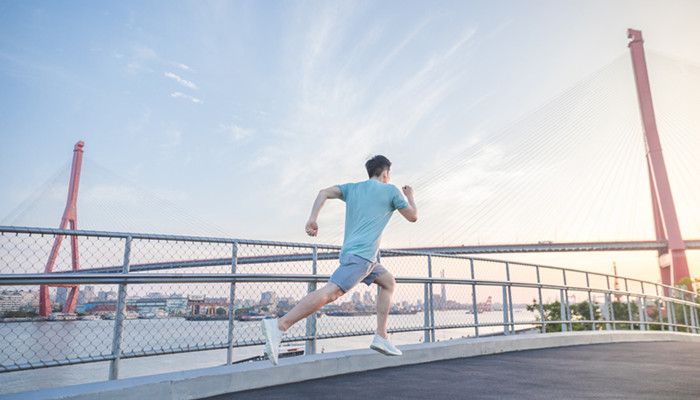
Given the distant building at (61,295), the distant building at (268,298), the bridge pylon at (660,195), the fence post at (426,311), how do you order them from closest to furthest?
the distant building at (61,295), the distant building at (268,298), the fence post at (426,311), the bridge pylon at (660,195)

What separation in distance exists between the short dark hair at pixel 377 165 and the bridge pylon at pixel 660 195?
3049 centimetres

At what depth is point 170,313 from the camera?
3498mm

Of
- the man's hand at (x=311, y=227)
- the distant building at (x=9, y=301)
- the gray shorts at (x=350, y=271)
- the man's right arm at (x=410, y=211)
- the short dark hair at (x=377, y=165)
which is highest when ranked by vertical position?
the short dark hair at (x=377, y=165)

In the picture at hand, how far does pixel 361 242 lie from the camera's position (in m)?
2.91

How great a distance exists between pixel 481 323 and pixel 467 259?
2.60 feet

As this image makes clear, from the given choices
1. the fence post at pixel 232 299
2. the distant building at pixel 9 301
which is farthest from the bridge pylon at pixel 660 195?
the distant building at pixel 9 301

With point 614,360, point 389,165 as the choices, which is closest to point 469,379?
point 389,165

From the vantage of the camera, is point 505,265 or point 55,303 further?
point 505,265

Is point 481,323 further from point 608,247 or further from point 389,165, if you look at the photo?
point 608,247

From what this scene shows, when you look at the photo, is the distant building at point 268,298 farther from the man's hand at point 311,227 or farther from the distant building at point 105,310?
the man's hand at point 311,227

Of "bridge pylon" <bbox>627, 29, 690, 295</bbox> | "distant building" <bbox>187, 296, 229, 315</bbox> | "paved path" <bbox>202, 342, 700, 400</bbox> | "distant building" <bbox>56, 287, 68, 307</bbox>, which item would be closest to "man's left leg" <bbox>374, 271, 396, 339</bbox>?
"paved path" <bbox>202, 342, 700, 400</bbox>

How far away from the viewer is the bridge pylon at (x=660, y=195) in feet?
89.4

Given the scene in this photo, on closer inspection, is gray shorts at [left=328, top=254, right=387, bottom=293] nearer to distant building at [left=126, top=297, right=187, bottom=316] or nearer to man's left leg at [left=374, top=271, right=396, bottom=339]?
man's left leg at [left=374, top=271, right=396, bottom=339]

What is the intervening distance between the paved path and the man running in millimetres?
332
